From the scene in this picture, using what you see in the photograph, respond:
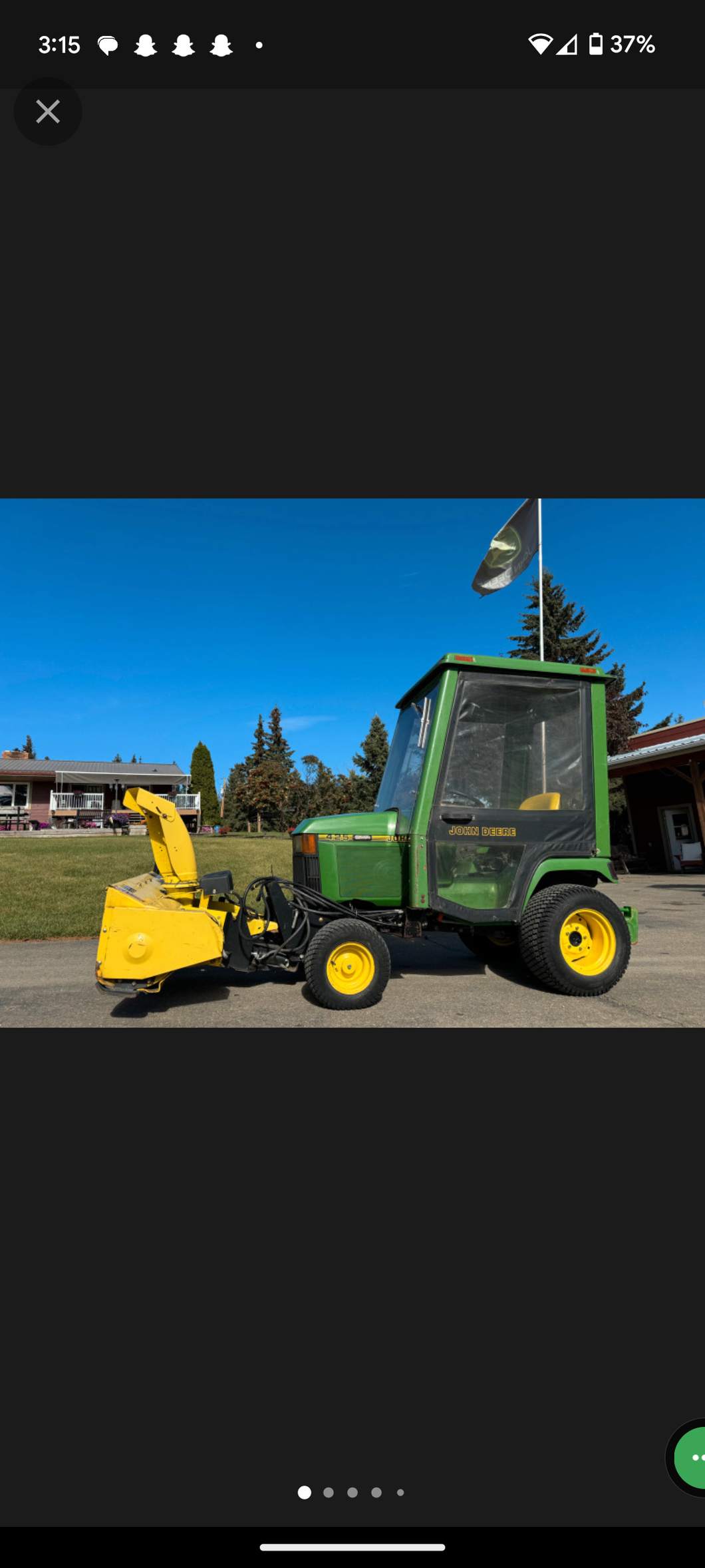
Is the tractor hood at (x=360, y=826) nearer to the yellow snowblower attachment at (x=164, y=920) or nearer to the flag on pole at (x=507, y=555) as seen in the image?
the yellow snowblower attachment at (x=164, y=920)

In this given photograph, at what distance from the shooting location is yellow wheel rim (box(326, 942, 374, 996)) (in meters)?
3.73

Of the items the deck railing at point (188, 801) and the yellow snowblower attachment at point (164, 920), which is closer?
the yellow snowblower attachment at point (164, 920)

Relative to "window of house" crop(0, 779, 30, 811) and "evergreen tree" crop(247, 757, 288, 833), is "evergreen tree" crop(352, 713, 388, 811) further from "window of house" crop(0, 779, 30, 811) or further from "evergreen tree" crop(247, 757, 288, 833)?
"window of house" crop(0, 779, 30, 811)

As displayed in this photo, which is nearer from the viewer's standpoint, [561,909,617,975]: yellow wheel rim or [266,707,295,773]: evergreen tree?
[561,909,617,975]: yellow wheel rim

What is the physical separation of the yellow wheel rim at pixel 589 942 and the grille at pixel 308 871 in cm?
167

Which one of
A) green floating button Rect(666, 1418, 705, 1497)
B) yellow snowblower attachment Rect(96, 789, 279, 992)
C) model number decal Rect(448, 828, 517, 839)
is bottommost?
green floating button Rect(666, 1418, 705, 1497)

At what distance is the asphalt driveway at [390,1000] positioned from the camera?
332 cm

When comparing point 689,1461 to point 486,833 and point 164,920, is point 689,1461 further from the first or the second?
point 486,833

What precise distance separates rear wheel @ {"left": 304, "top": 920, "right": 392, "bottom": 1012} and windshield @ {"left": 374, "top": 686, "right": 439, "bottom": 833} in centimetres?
78

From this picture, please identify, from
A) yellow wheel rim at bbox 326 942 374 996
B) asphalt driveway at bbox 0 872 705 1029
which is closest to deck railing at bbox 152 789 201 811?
asphalt driveway at bbox 0 872 705 1029
